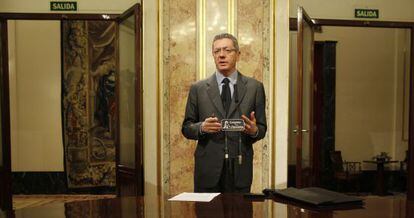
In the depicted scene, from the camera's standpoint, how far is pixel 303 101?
407 centimetres

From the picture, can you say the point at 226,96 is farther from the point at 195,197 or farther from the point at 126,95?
the point at 126,95

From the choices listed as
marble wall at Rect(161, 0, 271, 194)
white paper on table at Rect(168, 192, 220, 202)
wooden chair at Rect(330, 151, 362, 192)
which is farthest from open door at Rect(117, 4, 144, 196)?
wooden chair at Rect(330, 151, 362, 192)

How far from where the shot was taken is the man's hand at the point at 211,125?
8.30ft

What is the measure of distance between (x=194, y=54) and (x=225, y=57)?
1.33 metres

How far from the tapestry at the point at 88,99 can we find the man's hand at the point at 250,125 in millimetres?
3476

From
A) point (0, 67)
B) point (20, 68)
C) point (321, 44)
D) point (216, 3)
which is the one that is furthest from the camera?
point (321, 44)

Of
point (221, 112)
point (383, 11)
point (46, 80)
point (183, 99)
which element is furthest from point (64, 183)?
point (383, 11)

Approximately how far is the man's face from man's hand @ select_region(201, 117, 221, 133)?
1.37ft

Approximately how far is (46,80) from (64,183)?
4.71ft

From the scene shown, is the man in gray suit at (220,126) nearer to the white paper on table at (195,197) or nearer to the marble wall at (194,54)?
the white paper on table at (195,197)

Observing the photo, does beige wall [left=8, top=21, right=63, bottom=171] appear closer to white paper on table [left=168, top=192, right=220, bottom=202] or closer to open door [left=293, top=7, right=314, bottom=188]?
open door [left=293, top=7, right=314, bottom=188]

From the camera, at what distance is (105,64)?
5.73 meters

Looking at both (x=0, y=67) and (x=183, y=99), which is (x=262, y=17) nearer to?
(x=183, y=99)

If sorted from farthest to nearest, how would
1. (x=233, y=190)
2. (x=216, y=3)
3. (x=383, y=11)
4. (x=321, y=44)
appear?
(x=321, y=44), (x=383, y=11), (x=216, y=3), (x=233, y=190)
